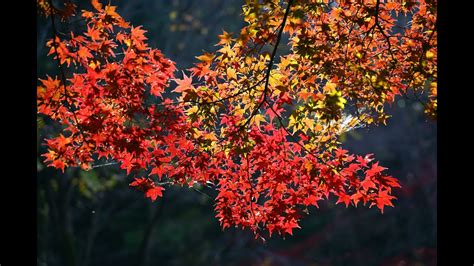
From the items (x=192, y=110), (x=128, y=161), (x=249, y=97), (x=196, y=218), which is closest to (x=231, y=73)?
(x=249, y=97)

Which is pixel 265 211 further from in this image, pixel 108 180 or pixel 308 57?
pixel 108 180

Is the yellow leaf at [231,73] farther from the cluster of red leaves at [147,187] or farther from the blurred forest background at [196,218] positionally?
the blurred forest background at [196,218]

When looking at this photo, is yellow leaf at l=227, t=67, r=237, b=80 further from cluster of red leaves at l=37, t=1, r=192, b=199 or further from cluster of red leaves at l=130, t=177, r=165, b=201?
cluster of red leaves at l=130, t=177, r=165, b=201

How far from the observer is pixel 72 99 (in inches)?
161

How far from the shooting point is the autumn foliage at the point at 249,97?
425 centimetres

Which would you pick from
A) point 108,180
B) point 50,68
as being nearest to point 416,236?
point 108,180

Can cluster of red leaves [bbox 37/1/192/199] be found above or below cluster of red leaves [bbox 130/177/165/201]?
above

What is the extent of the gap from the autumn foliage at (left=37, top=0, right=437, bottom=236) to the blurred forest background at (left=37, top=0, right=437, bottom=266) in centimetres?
709

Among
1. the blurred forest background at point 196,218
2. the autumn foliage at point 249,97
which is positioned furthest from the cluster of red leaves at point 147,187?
the blurred forest background at point 196,218

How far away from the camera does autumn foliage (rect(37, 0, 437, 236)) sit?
4254mm

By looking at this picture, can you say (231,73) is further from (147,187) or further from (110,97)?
(147,187)

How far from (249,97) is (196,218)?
10.1 meters

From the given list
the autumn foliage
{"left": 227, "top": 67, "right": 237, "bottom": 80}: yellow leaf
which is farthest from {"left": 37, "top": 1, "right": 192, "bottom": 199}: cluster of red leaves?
{"left": 227, "top": 67, "right": 237, "bottom": 80}: yellow leaf
